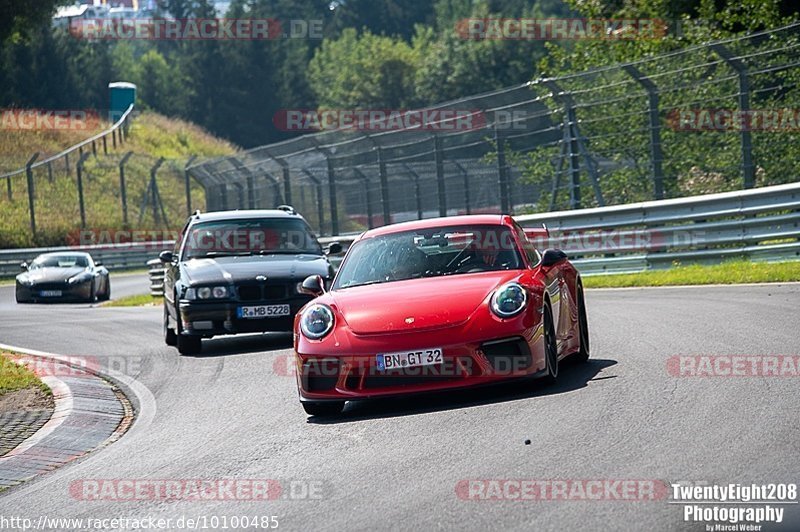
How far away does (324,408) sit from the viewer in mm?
8828

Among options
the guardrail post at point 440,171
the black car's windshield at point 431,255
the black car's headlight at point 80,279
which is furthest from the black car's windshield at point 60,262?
the black car's windshield at point 431,255

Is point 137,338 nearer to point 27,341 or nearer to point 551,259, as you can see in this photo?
point 27,341

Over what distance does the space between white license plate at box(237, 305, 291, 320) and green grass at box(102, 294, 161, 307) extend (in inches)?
521

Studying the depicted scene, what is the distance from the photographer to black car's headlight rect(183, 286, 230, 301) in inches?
543

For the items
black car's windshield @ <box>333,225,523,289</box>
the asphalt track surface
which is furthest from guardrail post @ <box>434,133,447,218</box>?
black car's windshield @ <box>333,225,523,289</box>

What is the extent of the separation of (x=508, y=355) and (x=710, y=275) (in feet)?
30.7

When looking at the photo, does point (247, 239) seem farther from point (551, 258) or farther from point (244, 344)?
point (551, 258)

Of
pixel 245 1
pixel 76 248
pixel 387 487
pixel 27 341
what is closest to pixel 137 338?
pixel 27 341

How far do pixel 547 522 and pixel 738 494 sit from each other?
775mm

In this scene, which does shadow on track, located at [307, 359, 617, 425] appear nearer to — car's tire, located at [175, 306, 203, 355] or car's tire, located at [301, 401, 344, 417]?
car's tire, located at [301, 401, 344, 417]

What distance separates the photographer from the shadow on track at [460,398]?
8477mm

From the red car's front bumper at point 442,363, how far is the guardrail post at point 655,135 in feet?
37.4

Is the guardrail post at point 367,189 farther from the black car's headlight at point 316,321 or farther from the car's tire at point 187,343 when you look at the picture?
the black car's headlight at point 316,321
